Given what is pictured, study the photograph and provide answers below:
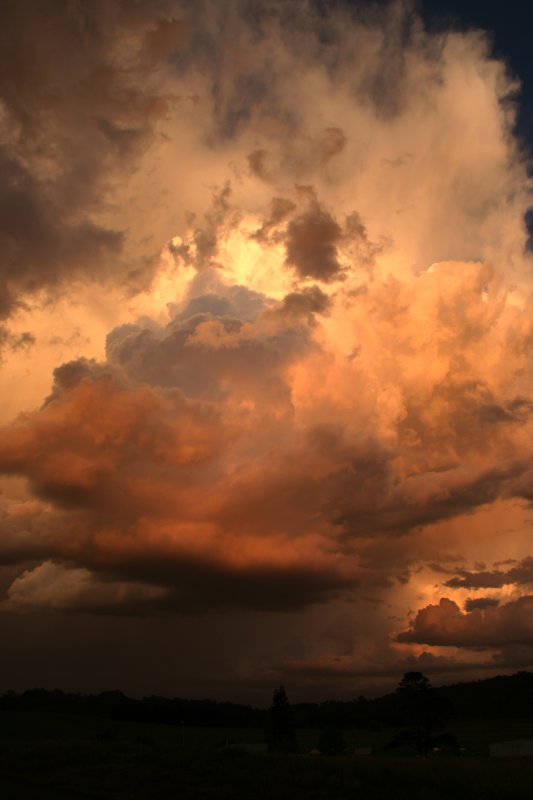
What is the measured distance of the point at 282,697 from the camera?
113 meters

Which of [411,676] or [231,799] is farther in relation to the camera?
[411,676]

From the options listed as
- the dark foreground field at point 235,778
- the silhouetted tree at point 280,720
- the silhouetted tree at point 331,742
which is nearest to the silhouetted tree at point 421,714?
the silhouetted tree at point 331,742

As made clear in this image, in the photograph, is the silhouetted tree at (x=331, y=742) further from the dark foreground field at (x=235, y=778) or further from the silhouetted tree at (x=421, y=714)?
the dark foreground field at (x=235, y=778)

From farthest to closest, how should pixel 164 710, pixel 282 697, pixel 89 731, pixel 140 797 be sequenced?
pixel 164 710 < pixel 89 731 < pixel 282 697 < pixel 140 797

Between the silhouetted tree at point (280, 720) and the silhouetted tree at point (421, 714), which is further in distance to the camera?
the silhouetted tree at point (280, 720)

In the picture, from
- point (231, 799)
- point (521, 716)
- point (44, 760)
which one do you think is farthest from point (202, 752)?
point (521, 716)

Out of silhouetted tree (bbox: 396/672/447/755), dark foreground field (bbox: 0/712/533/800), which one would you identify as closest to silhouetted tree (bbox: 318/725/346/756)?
silhouetted tree (bbox: 396/672/447/755)

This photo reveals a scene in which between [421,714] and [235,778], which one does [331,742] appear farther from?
[235,778]

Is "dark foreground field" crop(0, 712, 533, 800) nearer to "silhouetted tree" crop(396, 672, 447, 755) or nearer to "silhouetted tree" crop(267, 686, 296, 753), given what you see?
"silhouetted tree" crop(396, 672, 447, 755)

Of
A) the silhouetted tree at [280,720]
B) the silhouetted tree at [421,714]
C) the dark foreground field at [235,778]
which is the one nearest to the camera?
the dark foreground field at [235,778]

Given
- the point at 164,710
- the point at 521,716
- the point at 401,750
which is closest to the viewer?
the point at 401,750

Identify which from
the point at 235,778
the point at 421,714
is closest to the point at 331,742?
the point at 421,714

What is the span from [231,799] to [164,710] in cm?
15085

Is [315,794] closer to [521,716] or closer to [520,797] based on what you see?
[520,797]
